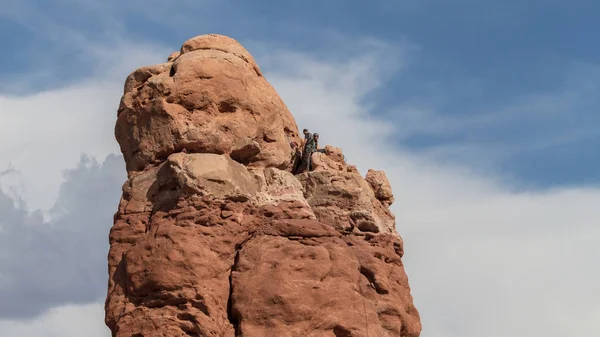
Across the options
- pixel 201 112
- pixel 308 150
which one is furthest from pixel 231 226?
pixel 308 150

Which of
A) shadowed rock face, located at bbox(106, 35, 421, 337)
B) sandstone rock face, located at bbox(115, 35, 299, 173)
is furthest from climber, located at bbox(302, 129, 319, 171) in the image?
sandstone rock face, located at bbox(115, 35, 299, 173)

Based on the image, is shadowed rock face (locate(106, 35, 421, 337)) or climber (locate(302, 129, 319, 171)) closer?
shadowed rock face (locate(106, 35, 421, 337))

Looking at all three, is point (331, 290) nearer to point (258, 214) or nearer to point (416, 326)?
point (258, 214)

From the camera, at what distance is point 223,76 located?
22.8 meters

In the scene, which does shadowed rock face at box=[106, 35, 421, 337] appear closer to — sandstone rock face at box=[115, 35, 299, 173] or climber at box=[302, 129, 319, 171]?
sandstone rock face at box=[115, 35, 299, 173]

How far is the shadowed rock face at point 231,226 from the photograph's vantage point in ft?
66.6

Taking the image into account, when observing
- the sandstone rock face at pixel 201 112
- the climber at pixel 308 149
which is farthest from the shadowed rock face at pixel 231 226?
the climber at pixel 308 149

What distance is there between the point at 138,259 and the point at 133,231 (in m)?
1.27

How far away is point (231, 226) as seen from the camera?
21.2m

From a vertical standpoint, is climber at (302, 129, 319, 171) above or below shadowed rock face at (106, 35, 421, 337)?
above

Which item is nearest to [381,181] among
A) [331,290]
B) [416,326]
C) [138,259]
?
[416,326]

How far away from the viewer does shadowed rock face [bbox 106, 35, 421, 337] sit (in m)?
20.3

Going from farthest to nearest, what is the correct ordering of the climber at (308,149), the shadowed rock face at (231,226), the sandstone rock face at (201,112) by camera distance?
the climber at (308,149)
the sandstone rock face at (201,112)
the shadowed rock face at (231,226)

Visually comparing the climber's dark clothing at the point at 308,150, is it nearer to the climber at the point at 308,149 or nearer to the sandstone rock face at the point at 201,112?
the climber at the point at 308,149
